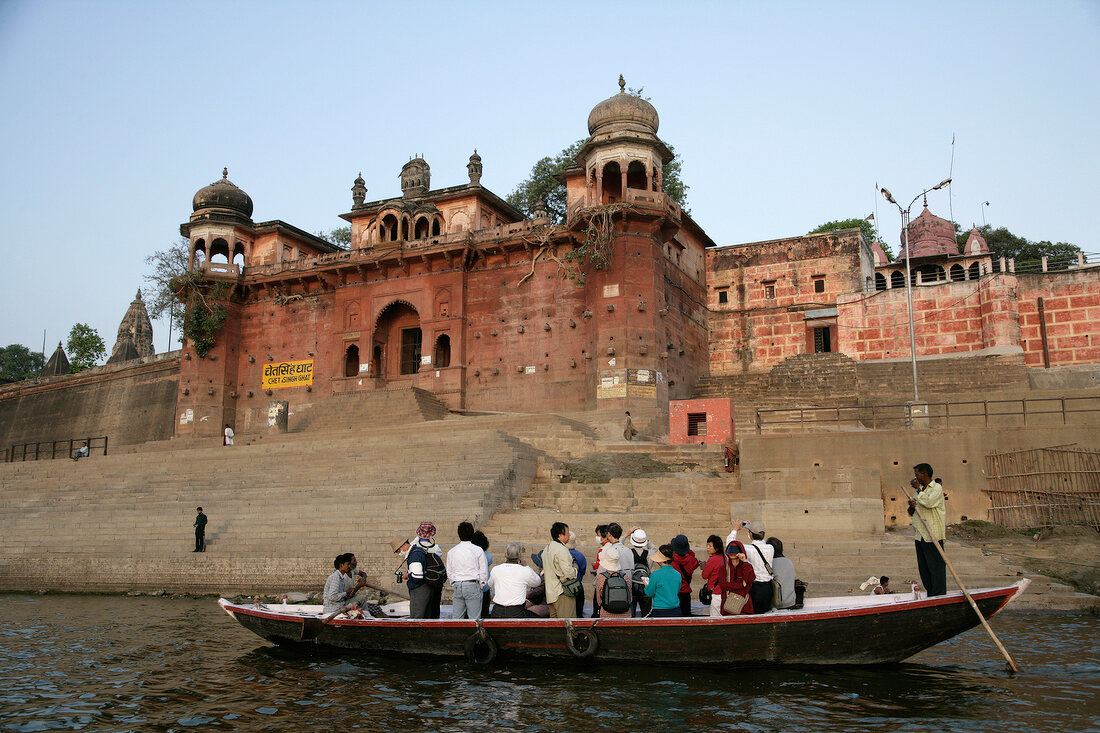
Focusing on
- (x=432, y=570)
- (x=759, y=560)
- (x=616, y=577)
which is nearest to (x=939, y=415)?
(x=759, y=560)

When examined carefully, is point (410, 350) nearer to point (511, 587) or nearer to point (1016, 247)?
point (511, 587)

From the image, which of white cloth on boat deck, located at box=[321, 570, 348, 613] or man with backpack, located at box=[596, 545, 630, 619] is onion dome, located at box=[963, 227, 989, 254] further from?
white cloth on boat deck, located at box=[321, 570, 348, 613]

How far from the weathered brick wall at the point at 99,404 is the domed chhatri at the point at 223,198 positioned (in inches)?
270

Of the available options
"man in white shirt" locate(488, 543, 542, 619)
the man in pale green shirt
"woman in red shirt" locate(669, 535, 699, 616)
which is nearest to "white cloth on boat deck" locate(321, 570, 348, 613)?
"man in white shirt" locate(488, 543, 542, 619)

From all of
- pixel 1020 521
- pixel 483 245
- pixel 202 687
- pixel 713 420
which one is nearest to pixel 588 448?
pixel 713 420

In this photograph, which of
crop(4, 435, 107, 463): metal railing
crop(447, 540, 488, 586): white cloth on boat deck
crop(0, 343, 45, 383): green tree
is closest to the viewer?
crop(447, 540, 488, 586): white cloth on boat deck

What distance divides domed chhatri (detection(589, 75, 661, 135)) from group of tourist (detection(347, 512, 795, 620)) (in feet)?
57.4

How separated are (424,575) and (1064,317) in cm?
2289

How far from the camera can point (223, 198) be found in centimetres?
3067

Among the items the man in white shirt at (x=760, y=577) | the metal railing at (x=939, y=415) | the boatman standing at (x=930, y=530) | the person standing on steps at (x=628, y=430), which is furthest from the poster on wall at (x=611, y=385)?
the boatman standing at (x=930, y=530)

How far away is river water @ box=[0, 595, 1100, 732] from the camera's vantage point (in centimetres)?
612

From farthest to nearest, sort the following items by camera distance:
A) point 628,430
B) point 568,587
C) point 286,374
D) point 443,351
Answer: point 286,374, point 443,351, point 628,430, point 568,587

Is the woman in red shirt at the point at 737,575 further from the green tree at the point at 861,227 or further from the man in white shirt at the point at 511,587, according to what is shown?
the green tree at the point at 861,227

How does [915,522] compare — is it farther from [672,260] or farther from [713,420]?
[672,260]
